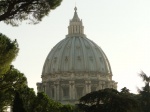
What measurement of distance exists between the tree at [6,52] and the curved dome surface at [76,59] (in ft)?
252

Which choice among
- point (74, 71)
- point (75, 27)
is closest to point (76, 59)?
point (74, 71)

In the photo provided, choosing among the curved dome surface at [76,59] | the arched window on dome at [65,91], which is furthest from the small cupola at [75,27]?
the arched window on dome at [65,91]

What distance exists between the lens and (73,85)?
9694 cm

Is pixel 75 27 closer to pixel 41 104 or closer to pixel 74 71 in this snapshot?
pixel 74 71

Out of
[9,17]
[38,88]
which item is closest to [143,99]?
[9,17]

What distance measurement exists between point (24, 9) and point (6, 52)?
10.7ft

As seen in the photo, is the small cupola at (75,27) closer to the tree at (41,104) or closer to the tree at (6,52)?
the tree at (41,104)

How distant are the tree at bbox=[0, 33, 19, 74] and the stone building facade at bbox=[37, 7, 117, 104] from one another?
7391cm

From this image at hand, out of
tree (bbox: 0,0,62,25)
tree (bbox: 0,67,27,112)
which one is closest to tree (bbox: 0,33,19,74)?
tree (bbox: 0,0,62,25)

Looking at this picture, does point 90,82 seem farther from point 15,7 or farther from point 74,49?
point 15,7

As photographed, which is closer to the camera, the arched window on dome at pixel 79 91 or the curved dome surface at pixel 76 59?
the arched window on dome at pixel 79 91

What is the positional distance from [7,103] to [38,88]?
70.3 meters

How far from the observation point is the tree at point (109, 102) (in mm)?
25344

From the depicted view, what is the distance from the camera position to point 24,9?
18.7 metres
